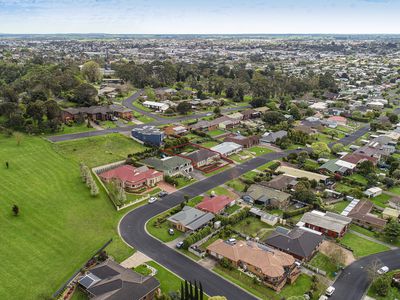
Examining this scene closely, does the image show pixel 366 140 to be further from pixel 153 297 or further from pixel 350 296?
pixel 153 297

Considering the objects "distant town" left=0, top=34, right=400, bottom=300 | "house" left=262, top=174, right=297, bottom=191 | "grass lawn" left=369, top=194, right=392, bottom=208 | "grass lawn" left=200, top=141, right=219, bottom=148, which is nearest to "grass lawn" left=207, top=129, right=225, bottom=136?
"distant town" left=0, top=34, right=400, bottom=300

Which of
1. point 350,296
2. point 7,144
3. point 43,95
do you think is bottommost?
point 350,296

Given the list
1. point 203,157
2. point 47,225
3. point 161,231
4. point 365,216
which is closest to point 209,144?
point 203,157

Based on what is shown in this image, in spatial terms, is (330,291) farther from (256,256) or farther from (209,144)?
(209,144)

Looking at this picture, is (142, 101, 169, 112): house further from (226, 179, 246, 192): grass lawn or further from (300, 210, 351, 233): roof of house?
(300, 210, 351, 233): roof of house

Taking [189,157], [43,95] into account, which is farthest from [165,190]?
[43,95]

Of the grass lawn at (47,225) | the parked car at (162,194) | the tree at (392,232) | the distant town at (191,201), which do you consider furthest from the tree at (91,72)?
the tree at (392,232)
